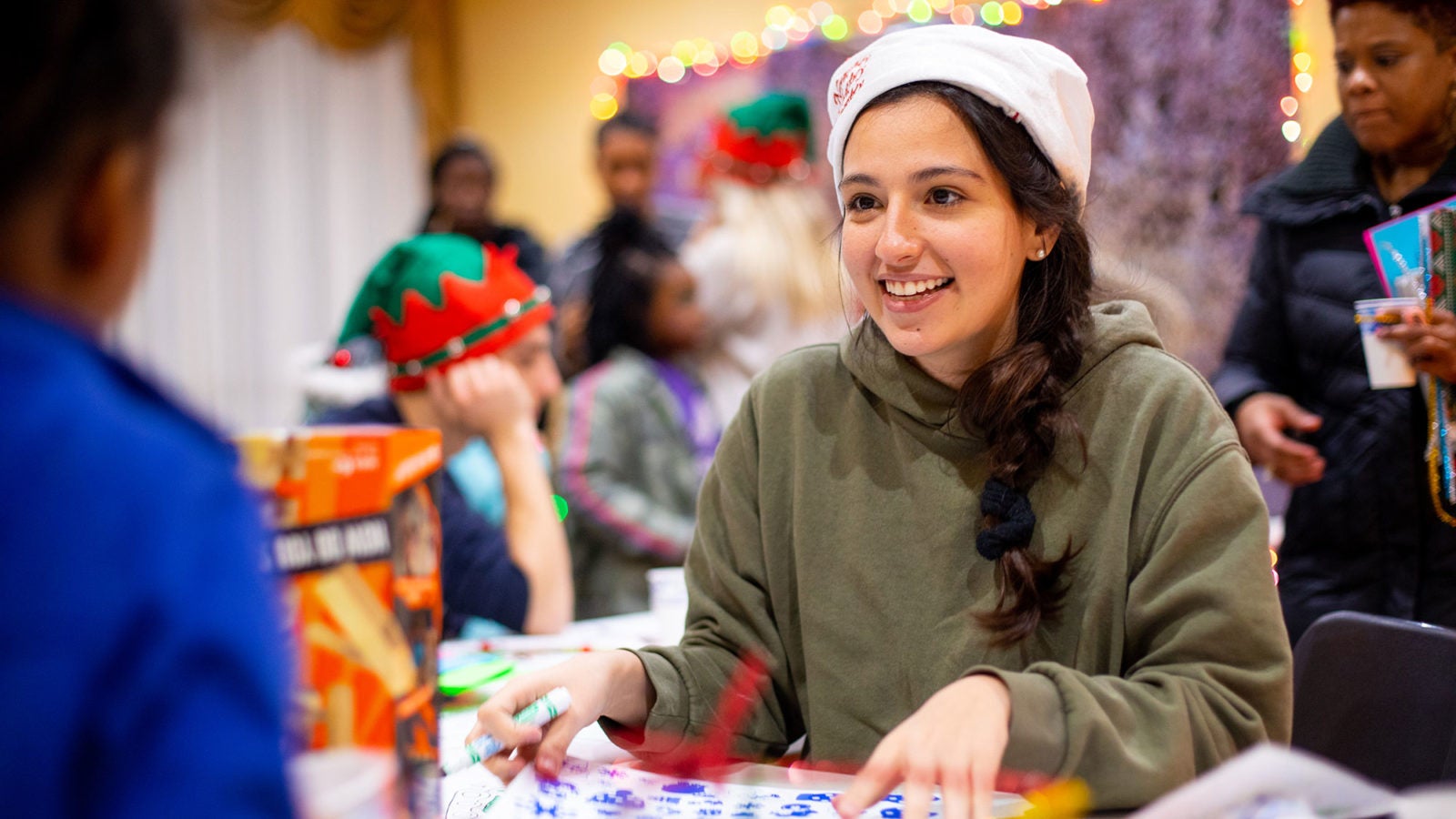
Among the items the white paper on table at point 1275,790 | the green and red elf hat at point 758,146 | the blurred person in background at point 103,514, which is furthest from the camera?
the green and red elf hat at point 758,146

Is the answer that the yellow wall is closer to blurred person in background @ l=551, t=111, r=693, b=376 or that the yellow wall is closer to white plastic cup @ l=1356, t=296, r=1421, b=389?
blurred person in background @ l=551, t=111, r=693, b=376

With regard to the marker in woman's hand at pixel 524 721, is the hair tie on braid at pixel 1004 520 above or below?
above

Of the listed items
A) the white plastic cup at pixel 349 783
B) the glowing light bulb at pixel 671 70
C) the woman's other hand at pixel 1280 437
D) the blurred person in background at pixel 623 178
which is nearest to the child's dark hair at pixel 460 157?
the blurred person in background at pixel 623 178

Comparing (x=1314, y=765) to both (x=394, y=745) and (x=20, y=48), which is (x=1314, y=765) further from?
(x=20, y=48)

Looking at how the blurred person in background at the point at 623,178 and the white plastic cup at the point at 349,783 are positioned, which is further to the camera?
the blurred person in background at the point at 623,178

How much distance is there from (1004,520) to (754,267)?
6.97 ft

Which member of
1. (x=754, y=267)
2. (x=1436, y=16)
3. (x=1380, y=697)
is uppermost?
(x=1436, y=16)

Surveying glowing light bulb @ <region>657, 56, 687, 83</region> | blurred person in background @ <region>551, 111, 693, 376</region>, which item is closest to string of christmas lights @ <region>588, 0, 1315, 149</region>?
glowing light bulb @ <region>657, 56, 687, 83</region>

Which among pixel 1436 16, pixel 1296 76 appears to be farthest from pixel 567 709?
pixel 1296 76

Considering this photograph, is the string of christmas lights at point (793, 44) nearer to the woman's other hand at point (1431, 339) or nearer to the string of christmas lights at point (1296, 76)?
the string of christmas lights at point (1296, 76)

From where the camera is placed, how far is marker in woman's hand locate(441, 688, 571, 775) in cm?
103

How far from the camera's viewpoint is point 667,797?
3.36 ft

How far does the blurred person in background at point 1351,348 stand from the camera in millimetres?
1692

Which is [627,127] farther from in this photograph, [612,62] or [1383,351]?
[1383,351]
